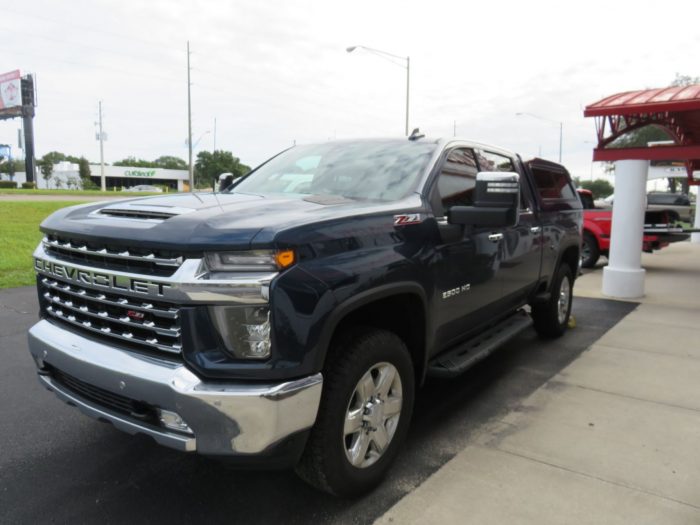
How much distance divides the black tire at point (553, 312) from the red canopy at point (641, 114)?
3348mm

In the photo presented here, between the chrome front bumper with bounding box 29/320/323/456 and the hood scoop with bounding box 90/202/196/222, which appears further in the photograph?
the hood scoop with bounding box 90/202/196/222

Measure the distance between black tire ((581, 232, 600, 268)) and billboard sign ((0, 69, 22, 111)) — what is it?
7427 cm

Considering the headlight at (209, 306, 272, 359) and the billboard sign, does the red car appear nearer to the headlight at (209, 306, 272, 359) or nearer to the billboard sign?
the headlight at (209, 306, 272, 359)

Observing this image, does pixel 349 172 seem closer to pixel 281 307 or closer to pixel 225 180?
pixel 225 180

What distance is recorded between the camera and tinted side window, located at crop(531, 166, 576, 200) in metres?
5.36

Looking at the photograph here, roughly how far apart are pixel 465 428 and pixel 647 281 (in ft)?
26.7

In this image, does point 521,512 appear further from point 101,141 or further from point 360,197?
point 101,141

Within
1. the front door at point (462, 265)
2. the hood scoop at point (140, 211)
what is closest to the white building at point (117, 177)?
the front door at point (462, 265)

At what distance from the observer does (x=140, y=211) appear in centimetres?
271

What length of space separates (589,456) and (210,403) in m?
2.34

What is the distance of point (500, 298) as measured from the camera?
4.27 m

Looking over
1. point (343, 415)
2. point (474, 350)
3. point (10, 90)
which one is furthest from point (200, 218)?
point (10, 90)

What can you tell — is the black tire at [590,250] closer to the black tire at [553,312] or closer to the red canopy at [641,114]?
the red canopy at [641,114]

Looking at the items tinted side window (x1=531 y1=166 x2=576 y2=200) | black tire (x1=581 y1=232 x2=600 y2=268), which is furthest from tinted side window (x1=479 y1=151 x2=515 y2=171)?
black tire (x1=581 y1=232 x2=600 y2=268)
